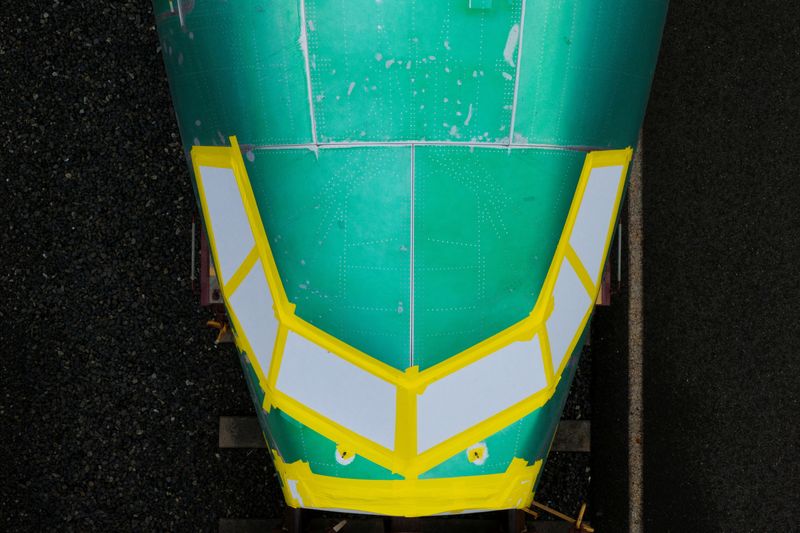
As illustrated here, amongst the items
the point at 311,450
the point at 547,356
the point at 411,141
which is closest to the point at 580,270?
the point at 547,356

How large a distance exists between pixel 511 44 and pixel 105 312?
2398 millimetres

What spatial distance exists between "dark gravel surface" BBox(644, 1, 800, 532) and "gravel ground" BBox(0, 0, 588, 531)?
0.52 metres

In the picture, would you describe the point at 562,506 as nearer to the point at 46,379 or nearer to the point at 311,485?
the point at 311,485

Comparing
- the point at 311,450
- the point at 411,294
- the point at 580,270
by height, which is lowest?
the point at 311,450

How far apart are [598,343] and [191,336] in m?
1.99

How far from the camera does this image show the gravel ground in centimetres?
359

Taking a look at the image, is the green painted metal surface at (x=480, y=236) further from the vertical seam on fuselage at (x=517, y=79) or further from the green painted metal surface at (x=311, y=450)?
the green painted metal surface at (x=311, y=450)

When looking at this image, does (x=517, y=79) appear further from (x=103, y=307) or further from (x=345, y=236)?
(x=103, y=307)

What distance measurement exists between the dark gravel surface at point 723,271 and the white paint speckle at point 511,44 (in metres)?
1.57

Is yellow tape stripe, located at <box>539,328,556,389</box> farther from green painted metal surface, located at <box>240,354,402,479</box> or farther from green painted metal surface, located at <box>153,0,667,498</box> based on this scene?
green painted metal surface, located at <box>240,354,402,479</box>

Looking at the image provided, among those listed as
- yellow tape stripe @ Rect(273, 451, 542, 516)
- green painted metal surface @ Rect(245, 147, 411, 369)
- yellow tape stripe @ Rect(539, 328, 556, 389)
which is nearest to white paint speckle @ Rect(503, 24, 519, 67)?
green painted metal surface @ Rect(245, 147, 411, 369)

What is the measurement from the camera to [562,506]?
141 inches

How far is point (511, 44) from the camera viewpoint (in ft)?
7.54

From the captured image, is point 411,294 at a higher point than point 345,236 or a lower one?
lower
